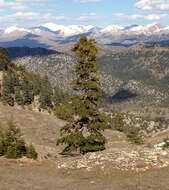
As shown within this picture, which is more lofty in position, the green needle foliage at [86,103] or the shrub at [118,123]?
the green needle foliage at [86,103]

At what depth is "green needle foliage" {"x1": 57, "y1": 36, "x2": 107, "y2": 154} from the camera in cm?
3238

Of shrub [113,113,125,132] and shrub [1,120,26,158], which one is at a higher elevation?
shrub [1,120,26,158]

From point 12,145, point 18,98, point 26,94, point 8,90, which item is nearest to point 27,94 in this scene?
point 26,94

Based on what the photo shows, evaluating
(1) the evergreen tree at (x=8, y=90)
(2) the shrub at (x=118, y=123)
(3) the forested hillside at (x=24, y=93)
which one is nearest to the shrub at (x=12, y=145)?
(3) the forested hillside at (x=24, y=93)

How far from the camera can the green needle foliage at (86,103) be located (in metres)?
32.4

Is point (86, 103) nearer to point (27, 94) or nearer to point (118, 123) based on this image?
point (27, 94)

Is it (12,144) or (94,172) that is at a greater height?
(12,144)

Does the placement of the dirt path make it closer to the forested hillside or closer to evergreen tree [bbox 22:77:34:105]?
the forested hillside

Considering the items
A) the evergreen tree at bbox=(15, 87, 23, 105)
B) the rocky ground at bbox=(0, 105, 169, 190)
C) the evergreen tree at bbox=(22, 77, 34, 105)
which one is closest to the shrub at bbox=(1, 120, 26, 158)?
the rocky ground at bbox=(0, 105, 169, 190)

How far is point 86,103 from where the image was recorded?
107 ft

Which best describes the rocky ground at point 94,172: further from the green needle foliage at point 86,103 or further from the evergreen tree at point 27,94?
the evergreen tree at point 27,94

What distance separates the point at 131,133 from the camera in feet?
286

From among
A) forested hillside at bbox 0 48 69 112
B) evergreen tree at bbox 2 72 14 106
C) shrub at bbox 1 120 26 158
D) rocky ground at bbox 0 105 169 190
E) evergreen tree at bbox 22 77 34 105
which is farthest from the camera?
evergreen tree at bbox 22 77 34 105

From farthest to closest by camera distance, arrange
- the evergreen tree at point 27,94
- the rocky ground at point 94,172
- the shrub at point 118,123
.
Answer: the shrub at point 118,123 → the evergreen tree at point 27,94 → the rocky ground at point 94,172
